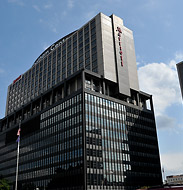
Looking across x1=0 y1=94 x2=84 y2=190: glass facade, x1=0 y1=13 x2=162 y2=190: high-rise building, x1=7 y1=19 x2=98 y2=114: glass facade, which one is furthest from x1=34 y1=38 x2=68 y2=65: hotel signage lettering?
x1=0 y1=94 x2=84 y2=190: glass facade

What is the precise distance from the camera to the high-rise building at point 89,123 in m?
90.9

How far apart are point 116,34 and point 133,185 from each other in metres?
66.0

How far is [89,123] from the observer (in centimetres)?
9269

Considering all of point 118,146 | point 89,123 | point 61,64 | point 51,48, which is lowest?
point 118,146

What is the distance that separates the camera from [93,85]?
344 feet

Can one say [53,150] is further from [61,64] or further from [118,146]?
[61,64]

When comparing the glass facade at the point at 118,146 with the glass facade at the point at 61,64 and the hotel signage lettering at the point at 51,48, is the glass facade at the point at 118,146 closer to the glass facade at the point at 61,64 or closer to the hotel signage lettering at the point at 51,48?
the glass facade at the point at 61,64

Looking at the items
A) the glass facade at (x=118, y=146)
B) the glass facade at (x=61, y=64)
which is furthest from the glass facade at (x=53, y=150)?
the glass facade at (x=61, y=64)

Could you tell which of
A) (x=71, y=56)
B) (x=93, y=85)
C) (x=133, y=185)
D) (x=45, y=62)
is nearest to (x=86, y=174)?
(x=133, y=185)

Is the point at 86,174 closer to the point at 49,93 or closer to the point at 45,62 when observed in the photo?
the point at 49,93

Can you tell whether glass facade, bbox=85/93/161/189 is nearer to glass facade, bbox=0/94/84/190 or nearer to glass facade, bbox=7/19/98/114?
glass facade, bbox=0/94/84/190

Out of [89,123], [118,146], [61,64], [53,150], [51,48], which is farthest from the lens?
[51,48]

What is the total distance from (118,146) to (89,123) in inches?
627

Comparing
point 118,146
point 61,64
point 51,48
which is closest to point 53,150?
point 118,146
